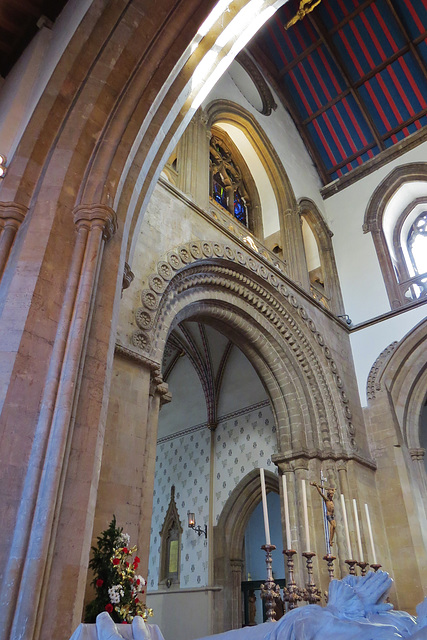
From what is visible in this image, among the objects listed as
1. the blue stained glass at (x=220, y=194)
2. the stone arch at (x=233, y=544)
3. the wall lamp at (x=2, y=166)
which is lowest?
the stone arch at (x=233, y=544)

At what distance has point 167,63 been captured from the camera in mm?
5125

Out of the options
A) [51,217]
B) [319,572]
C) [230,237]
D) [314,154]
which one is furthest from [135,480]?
[314,154]

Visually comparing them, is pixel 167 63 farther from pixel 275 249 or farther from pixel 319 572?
pixel 319 572

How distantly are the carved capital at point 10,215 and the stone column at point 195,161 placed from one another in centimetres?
454

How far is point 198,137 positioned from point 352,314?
537 centimetres

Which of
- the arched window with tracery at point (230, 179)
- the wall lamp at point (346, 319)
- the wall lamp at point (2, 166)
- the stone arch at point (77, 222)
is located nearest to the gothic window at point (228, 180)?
the arched window with tracery at point (230, 179)

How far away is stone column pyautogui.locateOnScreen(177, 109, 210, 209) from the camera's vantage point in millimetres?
8430

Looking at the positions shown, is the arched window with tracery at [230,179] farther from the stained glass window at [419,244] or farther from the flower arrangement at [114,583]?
the flower arrangement at [114,583]

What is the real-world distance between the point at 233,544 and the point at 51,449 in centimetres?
833

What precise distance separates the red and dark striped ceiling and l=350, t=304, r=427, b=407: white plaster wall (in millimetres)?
5220

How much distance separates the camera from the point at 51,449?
9.90ft

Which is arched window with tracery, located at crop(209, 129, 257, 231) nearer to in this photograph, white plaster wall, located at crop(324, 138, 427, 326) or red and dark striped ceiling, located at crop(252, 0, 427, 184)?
white plaster wall, located at crop(324, 138, 427, 326)

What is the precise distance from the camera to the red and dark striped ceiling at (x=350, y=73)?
40.0 ft

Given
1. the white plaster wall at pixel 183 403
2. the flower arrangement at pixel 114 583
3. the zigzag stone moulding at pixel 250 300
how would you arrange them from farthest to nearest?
the white plaster wall at pixel 183 403 → the zigzag stone moulding at pixel 250 300 → the flower arrangement at pixel 114 583
